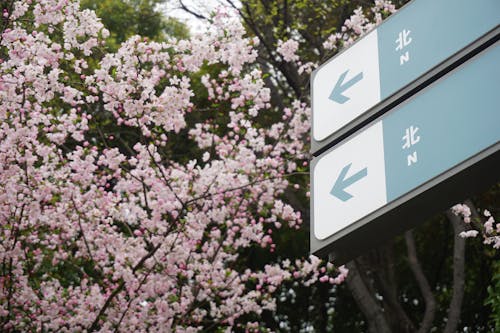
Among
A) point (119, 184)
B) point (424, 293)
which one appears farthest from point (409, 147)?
point (424, 293)

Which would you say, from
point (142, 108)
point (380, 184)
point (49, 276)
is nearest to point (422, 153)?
point (380, 184)

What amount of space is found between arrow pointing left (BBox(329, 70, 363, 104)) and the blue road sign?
0.62 feet

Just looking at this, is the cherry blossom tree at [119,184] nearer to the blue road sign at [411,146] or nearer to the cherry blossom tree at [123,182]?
the cherry blossom tree at [123,182]

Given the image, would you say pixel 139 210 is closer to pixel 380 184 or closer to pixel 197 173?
pixel 197 173

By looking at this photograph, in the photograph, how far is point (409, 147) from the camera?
193 centimetres

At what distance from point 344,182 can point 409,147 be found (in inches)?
10.2

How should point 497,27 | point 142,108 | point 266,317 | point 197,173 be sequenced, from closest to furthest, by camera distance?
point 497,27 < point 142,108 < point 197,173 < point 266,317

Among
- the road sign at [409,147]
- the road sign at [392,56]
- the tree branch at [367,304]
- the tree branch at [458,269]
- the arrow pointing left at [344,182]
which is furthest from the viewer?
the tree branch at [367,304]

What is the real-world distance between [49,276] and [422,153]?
822cm

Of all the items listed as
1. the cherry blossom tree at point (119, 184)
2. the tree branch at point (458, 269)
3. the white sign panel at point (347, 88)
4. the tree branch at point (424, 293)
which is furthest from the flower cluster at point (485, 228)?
the white sign panel at point (347, 88)

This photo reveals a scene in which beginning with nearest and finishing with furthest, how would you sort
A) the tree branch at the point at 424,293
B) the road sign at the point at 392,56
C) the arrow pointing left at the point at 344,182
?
the road sign at the point at 392,56 → the arrow pointing left at the point at 344,182 → the tree branch at the point at 424,293

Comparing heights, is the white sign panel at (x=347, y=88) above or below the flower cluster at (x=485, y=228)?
below

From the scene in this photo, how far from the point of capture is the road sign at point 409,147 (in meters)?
1.74

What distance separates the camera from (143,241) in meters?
9.14
